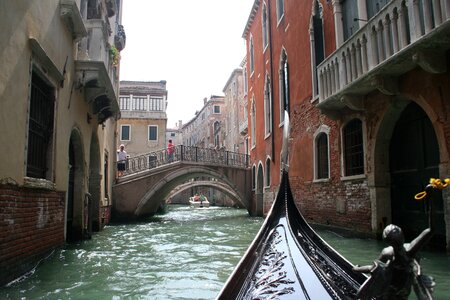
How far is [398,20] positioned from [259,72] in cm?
855

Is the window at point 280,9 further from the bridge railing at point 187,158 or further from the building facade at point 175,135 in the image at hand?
the building facade at point 175,135

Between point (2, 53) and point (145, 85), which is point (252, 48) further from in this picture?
point (2, 53)

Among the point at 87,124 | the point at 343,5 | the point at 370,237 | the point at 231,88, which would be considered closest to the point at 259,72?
the point at 343,5

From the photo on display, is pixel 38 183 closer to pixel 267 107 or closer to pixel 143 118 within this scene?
pixel 267 107

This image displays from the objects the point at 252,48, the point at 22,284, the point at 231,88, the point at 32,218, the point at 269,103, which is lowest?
the point at 22,284

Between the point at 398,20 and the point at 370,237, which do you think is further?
the point at 370,237

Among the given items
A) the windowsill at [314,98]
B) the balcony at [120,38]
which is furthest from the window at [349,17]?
the balcony at [120,38]

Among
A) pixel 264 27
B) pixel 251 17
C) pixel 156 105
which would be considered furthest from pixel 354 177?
pixel 156 105

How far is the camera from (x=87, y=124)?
6918 millimetres

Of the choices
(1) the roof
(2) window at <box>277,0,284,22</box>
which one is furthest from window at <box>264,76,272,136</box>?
(1) the roof

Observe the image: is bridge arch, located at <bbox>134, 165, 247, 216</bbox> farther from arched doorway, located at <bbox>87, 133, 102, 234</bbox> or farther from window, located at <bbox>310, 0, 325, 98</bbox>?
window, located at <bbox>310, 0, 325, 98</bbox>

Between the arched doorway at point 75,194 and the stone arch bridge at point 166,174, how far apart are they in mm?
5087

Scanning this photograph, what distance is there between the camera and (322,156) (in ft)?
26.4

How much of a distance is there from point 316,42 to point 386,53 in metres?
3.42
